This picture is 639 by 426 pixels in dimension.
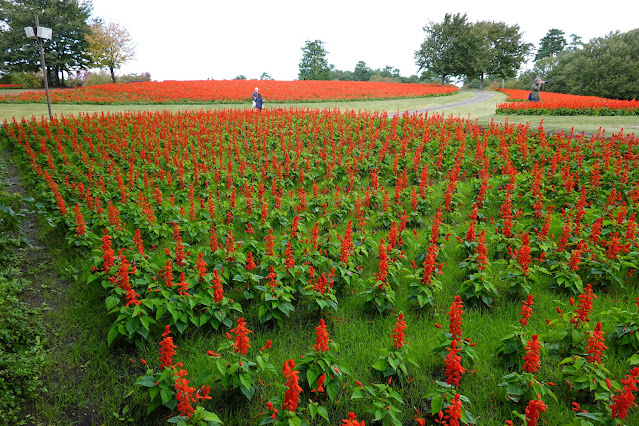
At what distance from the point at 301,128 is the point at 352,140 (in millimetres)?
3029

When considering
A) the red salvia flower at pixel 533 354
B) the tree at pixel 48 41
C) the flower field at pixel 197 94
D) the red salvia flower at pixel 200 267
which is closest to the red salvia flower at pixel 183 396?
the red salvia flower at pixel 200 267

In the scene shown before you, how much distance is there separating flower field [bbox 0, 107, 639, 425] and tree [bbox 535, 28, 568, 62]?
8646cm

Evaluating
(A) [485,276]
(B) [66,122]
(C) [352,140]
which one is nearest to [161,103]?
(B) [66,122]

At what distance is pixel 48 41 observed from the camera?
44.0 metres

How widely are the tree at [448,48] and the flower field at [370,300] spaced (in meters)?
49.4

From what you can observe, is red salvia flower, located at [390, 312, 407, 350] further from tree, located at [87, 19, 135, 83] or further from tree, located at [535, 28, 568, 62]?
tree, located at [535, 28, 568, 62]

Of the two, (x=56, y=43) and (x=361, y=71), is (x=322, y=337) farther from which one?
(x=361, y=71)

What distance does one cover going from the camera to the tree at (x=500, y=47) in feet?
171

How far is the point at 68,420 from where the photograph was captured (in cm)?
275

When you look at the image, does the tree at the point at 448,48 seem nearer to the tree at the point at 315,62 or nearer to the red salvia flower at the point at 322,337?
the tree at the point at 315,62

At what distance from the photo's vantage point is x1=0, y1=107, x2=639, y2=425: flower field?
2623mm

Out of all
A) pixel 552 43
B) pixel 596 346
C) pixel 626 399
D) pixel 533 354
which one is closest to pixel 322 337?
pixel 533 354

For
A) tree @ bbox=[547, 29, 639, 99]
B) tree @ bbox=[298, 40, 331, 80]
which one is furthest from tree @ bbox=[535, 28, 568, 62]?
tree @ bbox=[298, 40, 331, 80]

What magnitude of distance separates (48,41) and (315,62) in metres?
41.4
